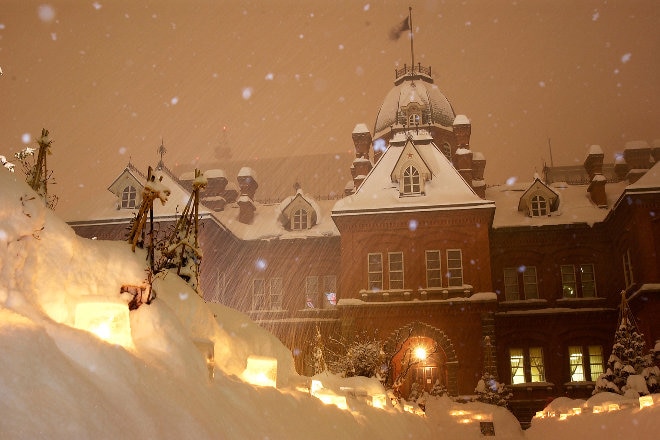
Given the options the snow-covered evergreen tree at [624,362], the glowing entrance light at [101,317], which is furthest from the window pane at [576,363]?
the glowing entrance light at [101,317]

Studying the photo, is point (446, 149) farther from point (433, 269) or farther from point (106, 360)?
point (106, 360)

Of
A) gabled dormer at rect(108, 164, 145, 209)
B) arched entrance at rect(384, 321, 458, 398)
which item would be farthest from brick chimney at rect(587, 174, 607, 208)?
gabled dormer at rect(108, 164, 145, 209)

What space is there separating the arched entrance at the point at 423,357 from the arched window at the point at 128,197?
45.7ft

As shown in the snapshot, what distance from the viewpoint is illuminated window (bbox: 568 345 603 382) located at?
29.4 meters

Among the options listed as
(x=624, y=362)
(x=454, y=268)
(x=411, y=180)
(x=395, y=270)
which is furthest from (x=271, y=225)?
(x=624, y=362)

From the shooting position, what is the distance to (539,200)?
32.5 m

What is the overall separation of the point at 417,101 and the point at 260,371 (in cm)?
3263

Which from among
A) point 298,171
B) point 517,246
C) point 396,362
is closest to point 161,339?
point 396,362

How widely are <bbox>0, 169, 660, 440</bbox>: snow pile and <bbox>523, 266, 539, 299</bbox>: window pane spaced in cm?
2593

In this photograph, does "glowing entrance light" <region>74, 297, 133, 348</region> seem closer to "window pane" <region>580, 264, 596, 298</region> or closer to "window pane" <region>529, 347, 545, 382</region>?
"window pane" <region>529, 347, 545, 382</region>

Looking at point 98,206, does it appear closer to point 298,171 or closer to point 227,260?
point 227,260

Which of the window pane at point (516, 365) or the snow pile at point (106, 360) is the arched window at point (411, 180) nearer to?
the window pane at point (516, 365)

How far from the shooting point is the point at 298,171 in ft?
212

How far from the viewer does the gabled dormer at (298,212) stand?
3431 cm
